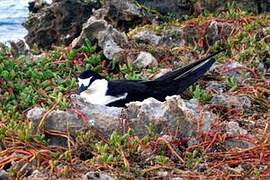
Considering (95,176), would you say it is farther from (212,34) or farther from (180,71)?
(212,34)

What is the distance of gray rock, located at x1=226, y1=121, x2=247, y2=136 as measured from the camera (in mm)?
6713

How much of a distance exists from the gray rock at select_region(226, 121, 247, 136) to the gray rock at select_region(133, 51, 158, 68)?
2.07 meters

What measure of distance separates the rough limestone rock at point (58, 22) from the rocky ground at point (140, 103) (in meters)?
0.01

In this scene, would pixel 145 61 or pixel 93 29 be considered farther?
pixel 93 29

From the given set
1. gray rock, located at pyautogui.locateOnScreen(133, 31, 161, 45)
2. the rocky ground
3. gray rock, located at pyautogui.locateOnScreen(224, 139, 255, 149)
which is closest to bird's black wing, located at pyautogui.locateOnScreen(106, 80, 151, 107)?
the rocky ground

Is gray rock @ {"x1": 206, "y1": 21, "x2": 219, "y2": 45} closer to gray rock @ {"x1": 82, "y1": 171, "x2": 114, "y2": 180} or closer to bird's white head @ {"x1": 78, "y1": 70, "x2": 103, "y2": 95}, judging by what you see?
bird's white head @ {"x1": 78, "y1": 70, "x2": 103, "y2": 95}

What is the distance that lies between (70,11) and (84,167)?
5534 mm

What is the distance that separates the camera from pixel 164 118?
653 cm

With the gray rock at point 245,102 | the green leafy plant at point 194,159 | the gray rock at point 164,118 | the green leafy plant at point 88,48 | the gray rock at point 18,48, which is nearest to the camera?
the green leafy plant at point 194,159

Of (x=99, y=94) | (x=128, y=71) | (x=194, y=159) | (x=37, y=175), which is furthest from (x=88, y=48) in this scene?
(x=37, y=175)

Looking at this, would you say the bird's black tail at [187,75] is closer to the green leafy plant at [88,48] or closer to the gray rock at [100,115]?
the gray rock at [100,115]

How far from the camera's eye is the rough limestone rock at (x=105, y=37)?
29.5 ft

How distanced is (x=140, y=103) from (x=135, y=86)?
82 cm

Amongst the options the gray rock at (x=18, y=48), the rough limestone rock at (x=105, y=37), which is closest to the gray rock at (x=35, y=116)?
the rough limestone rock at (x=105, y=37)
